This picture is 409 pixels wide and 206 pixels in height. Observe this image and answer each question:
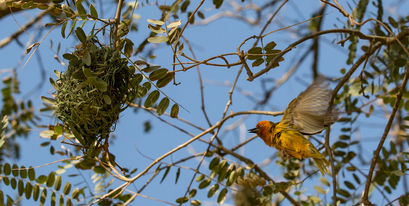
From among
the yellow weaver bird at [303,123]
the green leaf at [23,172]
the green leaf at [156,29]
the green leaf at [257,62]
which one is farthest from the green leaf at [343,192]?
the green leaf at [23,172]

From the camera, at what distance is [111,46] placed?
1896 millimetres

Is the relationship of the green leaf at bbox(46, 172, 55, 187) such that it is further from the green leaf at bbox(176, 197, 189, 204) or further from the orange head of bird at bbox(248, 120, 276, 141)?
the orange head of bird at bbox(248, 120, 276, 141)

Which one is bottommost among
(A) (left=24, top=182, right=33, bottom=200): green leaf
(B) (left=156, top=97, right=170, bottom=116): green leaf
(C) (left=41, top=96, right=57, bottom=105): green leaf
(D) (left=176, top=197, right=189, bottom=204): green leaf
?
(A) (left=24, top=182, right=33, bottom=200): green leaf

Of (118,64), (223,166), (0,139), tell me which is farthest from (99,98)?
(223,166)

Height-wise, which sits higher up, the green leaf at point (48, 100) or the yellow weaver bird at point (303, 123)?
the green leaf at point (48, 100)

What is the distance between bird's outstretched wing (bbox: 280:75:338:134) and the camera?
1961 millimetres

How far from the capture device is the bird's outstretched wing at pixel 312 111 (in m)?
1.96

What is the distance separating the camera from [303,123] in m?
2.21

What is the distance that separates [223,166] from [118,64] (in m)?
1.13

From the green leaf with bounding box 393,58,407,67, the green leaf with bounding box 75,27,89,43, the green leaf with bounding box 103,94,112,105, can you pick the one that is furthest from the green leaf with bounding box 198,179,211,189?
the green leaf with bounding box 393,58,407,67

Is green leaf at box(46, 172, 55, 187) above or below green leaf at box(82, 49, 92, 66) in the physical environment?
below

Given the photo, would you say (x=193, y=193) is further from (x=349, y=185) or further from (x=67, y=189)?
(x=349, y=185)

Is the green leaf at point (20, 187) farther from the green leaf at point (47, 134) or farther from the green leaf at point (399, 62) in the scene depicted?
the green leaf at point (399, 62)

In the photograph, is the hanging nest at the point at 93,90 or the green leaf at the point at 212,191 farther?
the green leaf at the point at 212,191
